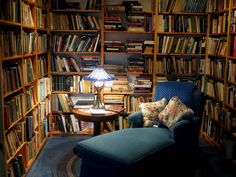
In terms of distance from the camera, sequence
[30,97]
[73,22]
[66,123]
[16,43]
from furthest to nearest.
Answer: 1. [66,123]
2. [73,22]
3. [30,97]
4. [16,43]

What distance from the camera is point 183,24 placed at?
465cm

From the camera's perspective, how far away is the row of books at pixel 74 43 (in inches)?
182

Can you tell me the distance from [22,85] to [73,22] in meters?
1.65

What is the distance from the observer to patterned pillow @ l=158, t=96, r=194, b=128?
11.8 feet

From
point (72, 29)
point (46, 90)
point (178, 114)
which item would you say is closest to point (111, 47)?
point (72, 29)

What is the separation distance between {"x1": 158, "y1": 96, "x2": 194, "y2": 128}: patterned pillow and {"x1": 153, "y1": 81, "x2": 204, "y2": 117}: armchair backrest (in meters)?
0.17

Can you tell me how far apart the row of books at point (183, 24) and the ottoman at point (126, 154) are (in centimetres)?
194

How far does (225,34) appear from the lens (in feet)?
13.7

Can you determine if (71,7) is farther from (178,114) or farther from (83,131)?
(178,114)

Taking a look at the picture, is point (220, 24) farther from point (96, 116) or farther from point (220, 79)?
point (96, 116)

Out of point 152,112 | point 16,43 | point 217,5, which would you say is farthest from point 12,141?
point 217,5

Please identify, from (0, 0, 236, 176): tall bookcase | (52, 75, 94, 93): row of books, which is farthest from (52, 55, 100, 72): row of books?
(52, 75, 94, 93): row of books

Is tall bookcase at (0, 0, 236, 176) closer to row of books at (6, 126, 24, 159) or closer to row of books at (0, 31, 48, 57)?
row of books at (0, 31, 48, 57)

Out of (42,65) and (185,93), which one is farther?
(42,65)
